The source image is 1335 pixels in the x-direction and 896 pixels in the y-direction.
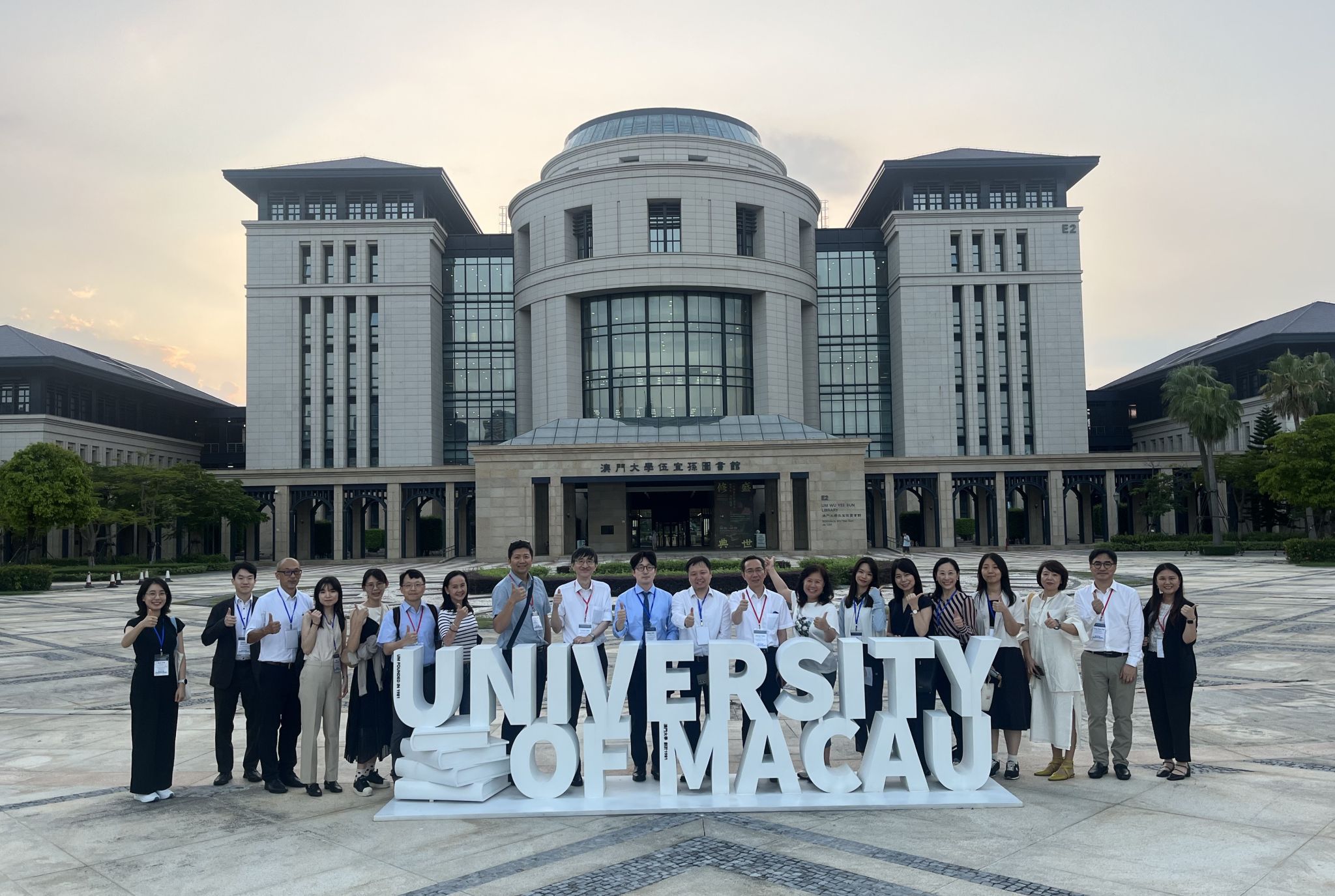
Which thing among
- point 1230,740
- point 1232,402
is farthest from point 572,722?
point 1232,402

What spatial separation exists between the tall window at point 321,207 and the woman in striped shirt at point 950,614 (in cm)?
6040

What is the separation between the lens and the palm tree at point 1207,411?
4788 cm

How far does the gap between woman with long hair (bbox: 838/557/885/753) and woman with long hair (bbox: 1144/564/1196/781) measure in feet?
8.20

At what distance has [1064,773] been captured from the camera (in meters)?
8.31

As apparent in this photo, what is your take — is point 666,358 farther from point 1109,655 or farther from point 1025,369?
point 1109,655

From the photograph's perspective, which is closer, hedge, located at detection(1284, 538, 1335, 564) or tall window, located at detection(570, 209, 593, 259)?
hedge, located at detection(1284, 538, 1335, 564)

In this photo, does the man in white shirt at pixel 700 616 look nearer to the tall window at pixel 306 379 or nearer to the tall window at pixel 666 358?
the tall window at pixel 666 358

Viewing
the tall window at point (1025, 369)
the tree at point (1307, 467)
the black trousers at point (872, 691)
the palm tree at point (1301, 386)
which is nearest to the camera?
the black trousers at point (872, 691)

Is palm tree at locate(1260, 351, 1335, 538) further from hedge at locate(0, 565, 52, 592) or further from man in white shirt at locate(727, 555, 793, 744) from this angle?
hedge at locate(0, 565, 52, 592)

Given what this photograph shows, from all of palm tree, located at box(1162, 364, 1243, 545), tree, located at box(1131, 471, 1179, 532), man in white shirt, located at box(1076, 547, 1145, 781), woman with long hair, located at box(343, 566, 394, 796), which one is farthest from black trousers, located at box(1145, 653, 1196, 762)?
tree, located at box(1131, 471, 1179, 532)

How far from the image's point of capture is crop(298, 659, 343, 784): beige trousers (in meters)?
8.36

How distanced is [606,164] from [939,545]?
33.0 meters

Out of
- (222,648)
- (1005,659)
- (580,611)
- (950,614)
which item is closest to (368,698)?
(222,648)

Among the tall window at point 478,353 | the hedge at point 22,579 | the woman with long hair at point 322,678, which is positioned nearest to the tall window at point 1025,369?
the tall window at point 478,353
